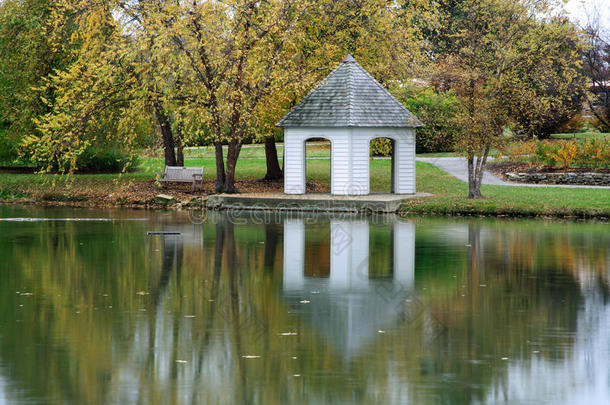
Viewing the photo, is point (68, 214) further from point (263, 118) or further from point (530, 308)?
point (530, 308)

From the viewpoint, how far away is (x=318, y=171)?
3684 centimetres

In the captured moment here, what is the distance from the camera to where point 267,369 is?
8.38 m

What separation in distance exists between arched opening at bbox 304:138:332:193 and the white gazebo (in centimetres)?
98

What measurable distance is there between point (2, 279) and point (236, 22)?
17033 millimetres

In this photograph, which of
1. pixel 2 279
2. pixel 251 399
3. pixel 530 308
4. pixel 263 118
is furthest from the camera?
pixel 263 118

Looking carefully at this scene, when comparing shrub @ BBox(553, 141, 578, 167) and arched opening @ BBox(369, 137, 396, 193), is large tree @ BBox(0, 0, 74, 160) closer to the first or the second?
arched opening @ BBox(369, 137, 396, 193)

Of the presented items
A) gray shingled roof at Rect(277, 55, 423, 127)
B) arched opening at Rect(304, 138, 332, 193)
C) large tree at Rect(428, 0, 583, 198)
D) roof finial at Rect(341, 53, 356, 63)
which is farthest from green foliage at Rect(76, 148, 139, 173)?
large tree at Rect(428, 0, 583, 198)

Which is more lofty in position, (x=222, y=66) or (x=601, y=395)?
(x=222, y=66)

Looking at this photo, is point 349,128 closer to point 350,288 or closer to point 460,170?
point 460,170

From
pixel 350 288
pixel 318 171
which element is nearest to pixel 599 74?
pixel 318 171

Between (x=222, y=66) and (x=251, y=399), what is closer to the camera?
(x=251, y=399)

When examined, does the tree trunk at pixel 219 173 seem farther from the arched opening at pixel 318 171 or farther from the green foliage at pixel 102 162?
the green foliage at pixel 102 162

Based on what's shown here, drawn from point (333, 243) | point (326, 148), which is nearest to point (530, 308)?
point (333, 243)

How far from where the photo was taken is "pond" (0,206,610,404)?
25.8ft
